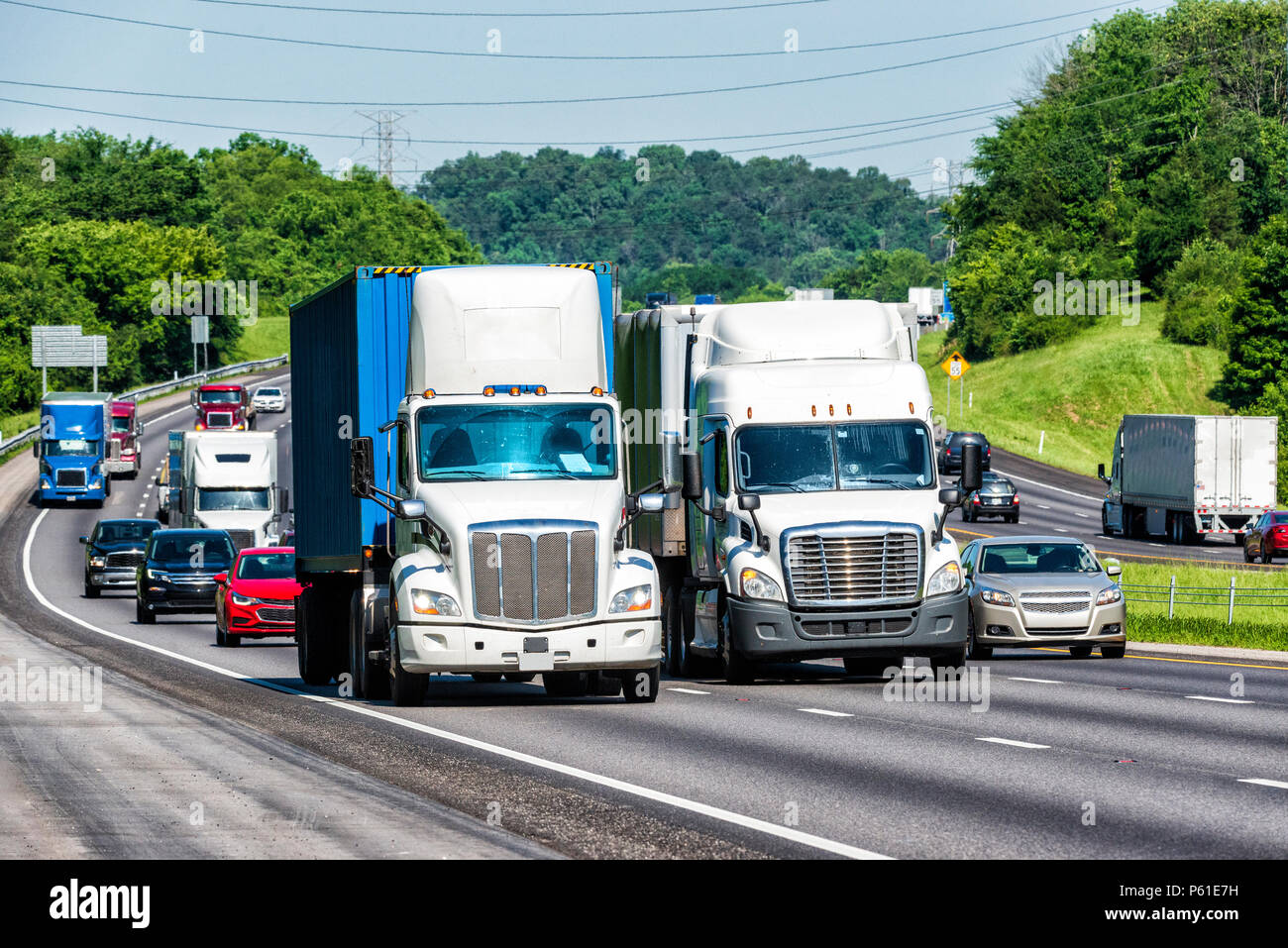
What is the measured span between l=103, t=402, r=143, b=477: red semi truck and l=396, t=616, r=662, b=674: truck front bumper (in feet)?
212

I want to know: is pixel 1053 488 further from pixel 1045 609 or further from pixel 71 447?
pixel 1045 609

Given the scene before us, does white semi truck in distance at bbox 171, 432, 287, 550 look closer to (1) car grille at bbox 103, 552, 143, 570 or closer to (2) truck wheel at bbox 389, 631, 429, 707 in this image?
(1) car grille at bbox 103, 552, 143, 570

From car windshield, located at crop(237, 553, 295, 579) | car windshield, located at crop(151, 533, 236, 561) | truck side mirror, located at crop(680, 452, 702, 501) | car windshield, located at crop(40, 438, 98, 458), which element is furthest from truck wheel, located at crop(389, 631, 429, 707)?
car windshield, located at crop(40, 438, 98, 458)

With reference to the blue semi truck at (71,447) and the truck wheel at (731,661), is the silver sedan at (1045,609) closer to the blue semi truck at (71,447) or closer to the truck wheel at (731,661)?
the truck wheel at (731,661)

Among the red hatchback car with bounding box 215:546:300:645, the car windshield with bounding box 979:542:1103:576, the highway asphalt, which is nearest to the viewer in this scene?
the highway asphalt

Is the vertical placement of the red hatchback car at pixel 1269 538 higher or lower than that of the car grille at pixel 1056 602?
lower

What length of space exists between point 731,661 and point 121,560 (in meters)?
29.9

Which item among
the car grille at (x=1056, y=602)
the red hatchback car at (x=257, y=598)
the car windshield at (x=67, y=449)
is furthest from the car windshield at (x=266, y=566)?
the car windshield at (x=67, y=449)

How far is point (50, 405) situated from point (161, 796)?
63127 mm

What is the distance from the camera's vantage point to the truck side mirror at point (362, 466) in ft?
62.2

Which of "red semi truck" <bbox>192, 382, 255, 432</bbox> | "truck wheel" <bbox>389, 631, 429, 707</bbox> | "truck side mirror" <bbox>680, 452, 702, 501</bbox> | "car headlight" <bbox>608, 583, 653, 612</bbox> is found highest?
"red semi truck" <bbox>192, 382, 255, 432</bbox>

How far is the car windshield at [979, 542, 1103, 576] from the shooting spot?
27797mm

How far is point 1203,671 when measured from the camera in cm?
2539

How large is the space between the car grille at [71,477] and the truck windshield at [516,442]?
57623 mm
